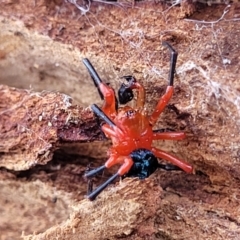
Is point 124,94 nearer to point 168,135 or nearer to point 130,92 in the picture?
point 130,92

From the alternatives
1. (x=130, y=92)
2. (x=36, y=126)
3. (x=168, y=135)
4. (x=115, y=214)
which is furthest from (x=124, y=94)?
(x=115, y=214)

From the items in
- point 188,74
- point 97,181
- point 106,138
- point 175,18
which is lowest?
point 97,181

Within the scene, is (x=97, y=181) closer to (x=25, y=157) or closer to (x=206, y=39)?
(x=25, y=157)

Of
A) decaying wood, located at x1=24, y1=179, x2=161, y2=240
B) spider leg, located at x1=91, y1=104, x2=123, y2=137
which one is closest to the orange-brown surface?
decaying wood, located at x1=24, y1=179, x2=161, y2=240

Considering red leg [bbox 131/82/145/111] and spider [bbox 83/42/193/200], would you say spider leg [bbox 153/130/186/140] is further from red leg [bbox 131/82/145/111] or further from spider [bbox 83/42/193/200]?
red leg [bbox 131/82/145/111]

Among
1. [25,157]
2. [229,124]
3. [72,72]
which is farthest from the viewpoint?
[72,72]

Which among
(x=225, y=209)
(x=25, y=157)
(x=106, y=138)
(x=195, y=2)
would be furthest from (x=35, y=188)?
(x=195, y=2)

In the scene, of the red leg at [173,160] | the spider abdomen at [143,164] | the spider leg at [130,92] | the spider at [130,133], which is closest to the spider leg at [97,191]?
the spider at [130,133]
